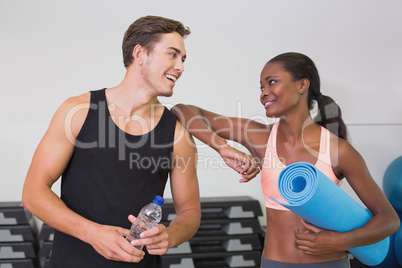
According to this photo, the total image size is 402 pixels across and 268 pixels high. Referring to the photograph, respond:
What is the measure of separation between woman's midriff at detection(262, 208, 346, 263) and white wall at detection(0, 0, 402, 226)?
69.7 inches

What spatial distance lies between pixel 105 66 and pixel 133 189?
1943mm

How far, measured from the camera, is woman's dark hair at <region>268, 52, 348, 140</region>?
5.48ft

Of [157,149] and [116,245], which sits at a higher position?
[157,149]

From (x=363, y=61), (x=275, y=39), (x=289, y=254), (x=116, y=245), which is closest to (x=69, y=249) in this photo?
(x=116, y=245)

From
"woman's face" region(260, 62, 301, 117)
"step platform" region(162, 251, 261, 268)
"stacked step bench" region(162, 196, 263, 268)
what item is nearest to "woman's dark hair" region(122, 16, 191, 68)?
"woman's face" region(260, 62, 301, 117)

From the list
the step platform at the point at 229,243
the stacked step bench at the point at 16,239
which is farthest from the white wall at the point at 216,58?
the step platform at the point at 229,243

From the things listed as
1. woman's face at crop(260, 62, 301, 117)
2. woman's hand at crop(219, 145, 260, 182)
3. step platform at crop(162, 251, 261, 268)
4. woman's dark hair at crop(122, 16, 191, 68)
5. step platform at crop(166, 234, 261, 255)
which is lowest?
step platform at crop(162, 251, 261, 268)

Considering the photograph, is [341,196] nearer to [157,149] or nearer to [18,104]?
[157,149]

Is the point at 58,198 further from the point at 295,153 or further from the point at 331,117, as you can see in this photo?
the point at 331,117

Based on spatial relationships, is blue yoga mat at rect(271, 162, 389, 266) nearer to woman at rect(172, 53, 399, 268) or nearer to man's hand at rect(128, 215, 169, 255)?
woman at rect(172, 53, 399, 268)

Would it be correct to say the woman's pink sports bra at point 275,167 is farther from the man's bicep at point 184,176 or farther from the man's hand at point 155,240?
the man's hand at point 155,240

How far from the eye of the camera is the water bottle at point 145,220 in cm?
129

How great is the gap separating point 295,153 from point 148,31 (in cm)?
68

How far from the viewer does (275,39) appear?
3.47m
